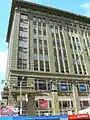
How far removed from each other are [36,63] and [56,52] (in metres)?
6.92

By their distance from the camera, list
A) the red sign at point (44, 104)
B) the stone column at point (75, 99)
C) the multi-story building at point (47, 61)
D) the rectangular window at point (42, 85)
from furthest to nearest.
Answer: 1. the rectangular window at point (42, 85)
2. the stone column at point (75, 99)
3. the multi-story building at point (47, 61)
4. the red sign at point (44, 104)

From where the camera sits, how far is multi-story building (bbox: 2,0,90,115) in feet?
119

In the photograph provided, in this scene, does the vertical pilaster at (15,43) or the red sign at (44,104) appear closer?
the red sign at (44,104)

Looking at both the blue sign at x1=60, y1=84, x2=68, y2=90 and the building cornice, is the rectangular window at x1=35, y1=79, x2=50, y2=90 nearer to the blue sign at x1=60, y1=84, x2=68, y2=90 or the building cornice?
the blue sign at x1=60, y1=84, x2=68, y2=90

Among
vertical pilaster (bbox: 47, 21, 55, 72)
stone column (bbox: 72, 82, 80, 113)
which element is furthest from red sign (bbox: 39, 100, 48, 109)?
vertical pilaster (bbox: 47, 21, 55, 72)

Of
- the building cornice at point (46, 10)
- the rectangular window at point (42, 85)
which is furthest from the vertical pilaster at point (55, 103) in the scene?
the building cornice at point (46, 10)

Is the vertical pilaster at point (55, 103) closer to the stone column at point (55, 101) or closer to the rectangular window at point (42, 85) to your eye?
the stone column at point (55, 101)

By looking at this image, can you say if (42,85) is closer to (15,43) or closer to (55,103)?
(55,103)

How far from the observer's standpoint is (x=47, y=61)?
141 feet

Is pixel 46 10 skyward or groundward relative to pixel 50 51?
skyward

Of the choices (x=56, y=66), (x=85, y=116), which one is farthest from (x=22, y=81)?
(x=85, y=116)

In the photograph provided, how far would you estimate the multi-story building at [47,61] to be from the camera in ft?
119

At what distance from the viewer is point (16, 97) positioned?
113ft

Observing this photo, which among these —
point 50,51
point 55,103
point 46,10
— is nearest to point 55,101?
point 55,103
